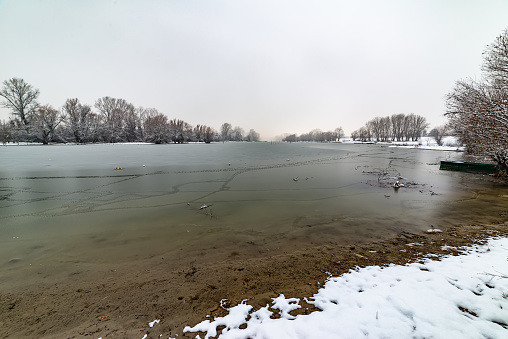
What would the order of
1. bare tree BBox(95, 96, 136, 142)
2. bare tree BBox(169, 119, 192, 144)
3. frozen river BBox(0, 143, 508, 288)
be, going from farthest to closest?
bare tree BBox(169, 119, 192, 144)
bare tree BBox(95, 96, 136, 142)
frozen river BBox(0, 143, 508, 288)

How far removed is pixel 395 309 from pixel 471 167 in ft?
80.2

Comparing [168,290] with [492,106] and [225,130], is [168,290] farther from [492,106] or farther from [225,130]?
[225,130]

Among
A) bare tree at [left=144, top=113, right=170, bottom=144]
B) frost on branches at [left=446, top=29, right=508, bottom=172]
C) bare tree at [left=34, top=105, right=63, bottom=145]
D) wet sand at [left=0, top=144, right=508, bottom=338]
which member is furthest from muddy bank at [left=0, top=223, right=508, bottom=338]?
bare tree at [left=144, top=113, right=170, bottom=144]

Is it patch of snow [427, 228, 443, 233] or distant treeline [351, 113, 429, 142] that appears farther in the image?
distant treeline [351, 113, 429, 142]

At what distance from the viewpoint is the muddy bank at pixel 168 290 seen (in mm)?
2824

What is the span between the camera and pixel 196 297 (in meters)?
3.34

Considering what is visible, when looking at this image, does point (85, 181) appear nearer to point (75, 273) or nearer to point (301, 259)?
point (75, 273)

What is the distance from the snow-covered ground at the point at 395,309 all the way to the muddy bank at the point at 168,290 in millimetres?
276

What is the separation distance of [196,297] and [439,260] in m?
5.19

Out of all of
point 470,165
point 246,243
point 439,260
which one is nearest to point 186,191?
point 246,243

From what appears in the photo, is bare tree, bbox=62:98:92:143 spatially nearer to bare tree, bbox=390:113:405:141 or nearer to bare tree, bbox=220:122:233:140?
bare tree, bbox=220:122:233:140

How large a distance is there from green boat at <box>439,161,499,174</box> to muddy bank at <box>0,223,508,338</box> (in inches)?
775

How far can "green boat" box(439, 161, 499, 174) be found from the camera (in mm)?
17094

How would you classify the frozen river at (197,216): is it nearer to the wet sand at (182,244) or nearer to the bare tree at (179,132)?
the wet sand at (182,244)
